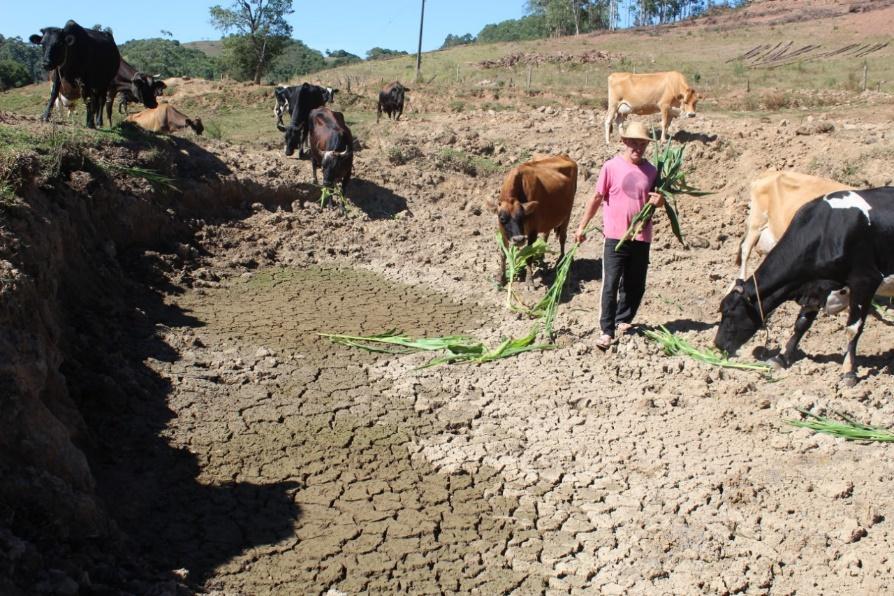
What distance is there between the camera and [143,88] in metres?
15.1

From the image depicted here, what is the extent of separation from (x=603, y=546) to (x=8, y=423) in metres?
3.42

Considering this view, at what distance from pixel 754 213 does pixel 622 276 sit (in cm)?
195

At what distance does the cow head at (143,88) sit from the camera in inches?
591

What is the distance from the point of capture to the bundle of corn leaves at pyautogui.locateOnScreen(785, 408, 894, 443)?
5.59 meters

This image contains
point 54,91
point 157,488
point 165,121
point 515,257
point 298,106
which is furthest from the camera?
point 165,121

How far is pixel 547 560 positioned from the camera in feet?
16.0

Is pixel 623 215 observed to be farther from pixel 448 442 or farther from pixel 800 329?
pixel 448 442

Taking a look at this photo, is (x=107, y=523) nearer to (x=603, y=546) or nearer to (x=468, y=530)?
(x=468, y=530)

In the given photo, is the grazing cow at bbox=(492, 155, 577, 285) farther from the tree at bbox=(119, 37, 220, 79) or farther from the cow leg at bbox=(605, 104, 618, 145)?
the tree at bbox=(119, 37, 220, 79)

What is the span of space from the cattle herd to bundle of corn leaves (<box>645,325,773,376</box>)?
0.63 ft

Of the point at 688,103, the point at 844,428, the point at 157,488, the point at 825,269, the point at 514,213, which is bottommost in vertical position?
the point at 157,488

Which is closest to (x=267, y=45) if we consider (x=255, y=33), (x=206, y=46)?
(x=255, y=33)

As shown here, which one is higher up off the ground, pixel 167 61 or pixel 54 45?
pixel 167 61

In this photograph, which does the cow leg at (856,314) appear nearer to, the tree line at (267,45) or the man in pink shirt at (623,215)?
the man in pink shirt at (623,215)
